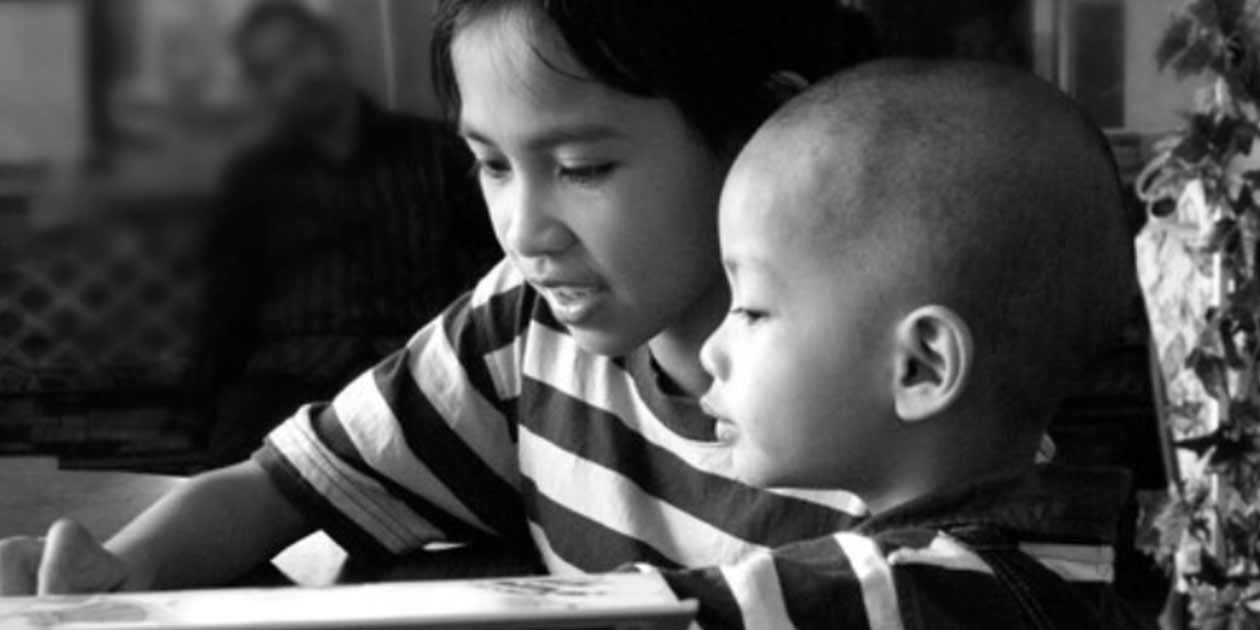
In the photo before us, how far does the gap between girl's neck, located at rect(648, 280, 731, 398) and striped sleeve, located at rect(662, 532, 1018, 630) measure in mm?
332

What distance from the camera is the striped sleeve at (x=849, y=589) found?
0.81 m

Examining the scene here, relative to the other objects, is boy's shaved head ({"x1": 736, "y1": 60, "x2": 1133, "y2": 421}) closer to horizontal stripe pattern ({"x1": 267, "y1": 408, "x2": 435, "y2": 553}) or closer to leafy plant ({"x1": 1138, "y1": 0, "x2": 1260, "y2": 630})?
horizontal stripe pattern ({"x1": 267, "y1": 408, "x2": 435, "y2": 553})

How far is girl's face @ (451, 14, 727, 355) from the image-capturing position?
1067 millimetres

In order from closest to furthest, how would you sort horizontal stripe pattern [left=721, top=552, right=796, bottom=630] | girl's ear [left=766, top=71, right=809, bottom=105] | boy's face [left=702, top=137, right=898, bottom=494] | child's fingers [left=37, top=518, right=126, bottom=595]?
horizontal stripe pattern [left=721, top=552, right=796, bottom=630] → boy's face [left=702, top=137, right=898, bottom=494] → child's fingers [left=37, top=518, right=126, bottom=595] → girl's ear [left=766, top=71, right=809, bottom=105]

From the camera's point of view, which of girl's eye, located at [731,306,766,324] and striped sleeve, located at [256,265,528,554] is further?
striped sleeve, located at [256,265,528,554]

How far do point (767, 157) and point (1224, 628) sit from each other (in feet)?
5.37

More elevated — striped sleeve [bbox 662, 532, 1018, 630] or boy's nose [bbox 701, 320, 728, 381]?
boy's nose [bbox 701, 320, 728, 381]

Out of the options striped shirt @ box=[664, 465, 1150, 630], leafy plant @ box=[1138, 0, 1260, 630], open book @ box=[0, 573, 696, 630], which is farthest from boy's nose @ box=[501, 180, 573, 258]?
leafy plant @ box=[1138, 0, 1260, 630]

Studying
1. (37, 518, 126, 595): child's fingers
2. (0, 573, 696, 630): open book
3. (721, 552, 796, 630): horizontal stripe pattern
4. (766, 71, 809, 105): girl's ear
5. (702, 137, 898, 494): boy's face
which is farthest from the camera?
(766, 71, 809, 105): girl's ear

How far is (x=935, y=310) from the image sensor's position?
90 cm

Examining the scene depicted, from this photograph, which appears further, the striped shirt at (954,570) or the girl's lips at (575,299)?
the girl's lips at (575,299)

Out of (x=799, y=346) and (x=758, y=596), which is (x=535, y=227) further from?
(x=758, y=596)

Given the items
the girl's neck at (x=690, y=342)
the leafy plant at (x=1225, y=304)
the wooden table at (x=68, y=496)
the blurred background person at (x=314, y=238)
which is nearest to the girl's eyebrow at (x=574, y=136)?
the girl's neck at (x=690, y=342)

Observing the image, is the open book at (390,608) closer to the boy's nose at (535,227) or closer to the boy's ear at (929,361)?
the boy's ear at (929,361)
